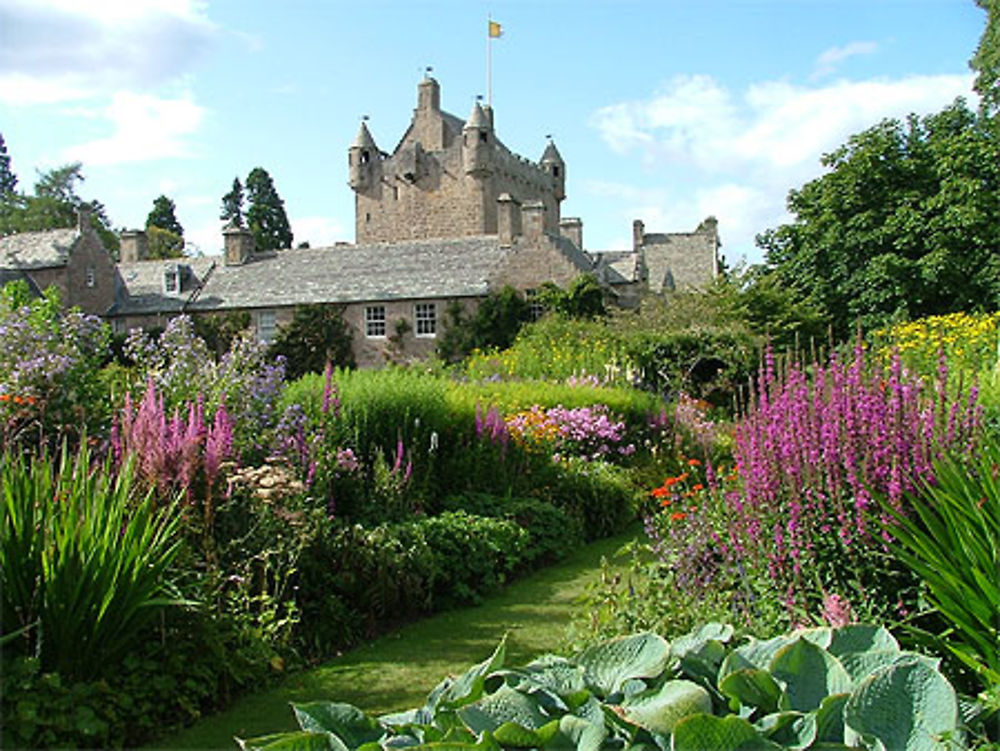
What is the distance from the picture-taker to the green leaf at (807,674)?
7.94ft

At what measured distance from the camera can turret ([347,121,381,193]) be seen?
47.4m

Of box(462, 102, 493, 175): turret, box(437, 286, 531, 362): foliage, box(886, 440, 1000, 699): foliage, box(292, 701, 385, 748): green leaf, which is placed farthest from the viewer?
box(462, 102, 493, 175): turret

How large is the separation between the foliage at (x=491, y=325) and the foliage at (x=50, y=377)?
2313 cm

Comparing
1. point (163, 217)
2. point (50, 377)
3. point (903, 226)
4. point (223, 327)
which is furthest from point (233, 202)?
point (50, 377)

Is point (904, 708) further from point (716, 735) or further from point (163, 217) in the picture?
point (163, 217)

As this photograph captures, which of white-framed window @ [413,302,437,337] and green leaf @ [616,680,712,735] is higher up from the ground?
white-framed window @ [413,302,437,337]

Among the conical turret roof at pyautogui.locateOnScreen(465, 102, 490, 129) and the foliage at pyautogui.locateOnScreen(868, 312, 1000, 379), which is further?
the conical turret roof at pyautogui.locateOnScreen(465, 102, 490, 129)

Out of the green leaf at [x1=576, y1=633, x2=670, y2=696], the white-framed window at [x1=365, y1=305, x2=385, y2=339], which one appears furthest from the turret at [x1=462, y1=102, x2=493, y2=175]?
the green leaf at [x1=576, y1=633, x2=670, y2=696]

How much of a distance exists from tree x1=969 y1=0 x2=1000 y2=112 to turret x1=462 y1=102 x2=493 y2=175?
21995 mm

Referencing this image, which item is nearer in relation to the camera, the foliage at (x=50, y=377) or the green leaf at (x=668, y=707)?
the green leaf at (x=668, y=707)

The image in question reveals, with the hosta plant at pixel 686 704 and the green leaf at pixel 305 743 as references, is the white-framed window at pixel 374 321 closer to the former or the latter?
the hosta plant at pixel 686 704

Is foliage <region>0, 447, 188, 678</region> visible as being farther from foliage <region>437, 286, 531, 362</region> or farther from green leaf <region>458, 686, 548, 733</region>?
foliage <region>437, 286, 531, 362</region>

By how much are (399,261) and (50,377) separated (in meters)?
28.5

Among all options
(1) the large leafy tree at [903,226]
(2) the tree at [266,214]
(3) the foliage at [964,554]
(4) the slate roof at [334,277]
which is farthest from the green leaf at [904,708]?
(2) the tree at [266,214]
